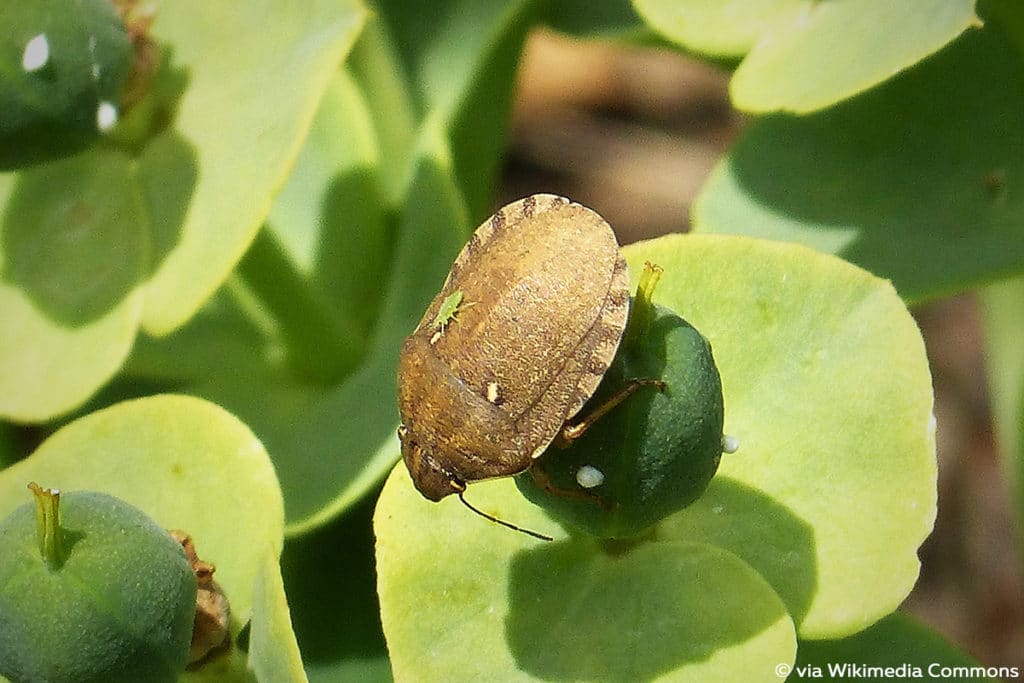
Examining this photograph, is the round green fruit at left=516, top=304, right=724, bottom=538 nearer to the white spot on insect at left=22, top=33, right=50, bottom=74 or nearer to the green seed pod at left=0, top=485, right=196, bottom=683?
the green seed pod at left=0, top=485, right=196, bottom=683

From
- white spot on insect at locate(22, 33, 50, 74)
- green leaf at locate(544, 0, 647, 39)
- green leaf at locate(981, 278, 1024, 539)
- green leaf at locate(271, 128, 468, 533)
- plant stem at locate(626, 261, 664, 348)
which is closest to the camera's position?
plant stem at locate(626, 261, 664, 348)

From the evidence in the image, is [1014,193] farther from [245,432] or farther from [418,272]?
[245,432]

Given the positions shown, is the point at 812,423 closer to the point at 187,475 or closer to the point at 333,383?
the point at 187,475

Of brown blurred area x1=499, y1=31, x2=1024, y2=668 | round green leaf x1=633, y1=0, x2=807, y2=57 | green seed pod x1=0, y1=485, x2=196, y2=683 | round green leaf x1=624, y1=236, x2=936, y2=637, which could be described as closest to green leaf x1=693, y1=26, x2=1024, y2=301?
round green leaf x1=633, y1=0, x2=807, y2=57

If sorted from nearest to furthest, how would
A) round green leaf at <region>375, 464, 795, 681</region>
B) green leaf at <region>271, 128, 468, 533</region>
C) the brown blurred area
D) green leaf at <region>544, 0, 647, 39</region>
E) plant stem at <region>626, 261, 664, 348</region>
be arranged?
1. plant stem at <region>626, 261, 664, 348</region>
2. round green leaf at <region>375, 464, 795, 681</region>
3. green leaf at <region>271, 128, 468, 533</region>
4. green leaf at <region>544, 0, 647, 39</region>
5. the brown blurred area

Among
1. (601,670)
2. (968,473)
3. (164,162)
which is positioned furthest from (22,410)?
(968,473)

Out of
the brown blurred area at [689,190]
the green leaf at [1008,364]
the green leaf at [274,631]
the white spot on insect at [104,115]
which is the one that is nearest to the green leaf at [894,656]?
the green leaf at [1008,364]

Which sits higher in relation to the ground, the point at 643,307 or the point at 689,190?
the point at 643,307

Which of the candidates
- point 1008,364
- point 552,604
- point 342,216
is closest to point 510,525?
point 552,604
